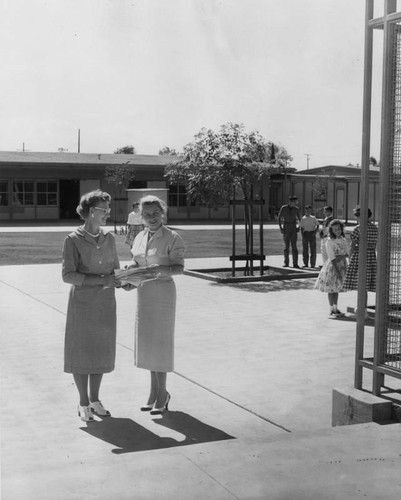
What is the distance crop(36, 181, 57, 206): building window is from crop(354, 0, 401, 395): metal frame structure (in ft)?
128

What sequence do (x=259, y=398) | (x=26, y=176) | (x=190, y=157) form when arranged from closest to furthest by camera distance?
(x=259, y=398)
(x=190, y=157)
(x=26, y=176)

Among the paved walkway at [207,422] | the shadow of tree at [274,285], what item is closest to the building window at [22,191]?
the shadow of tree at [274,285]

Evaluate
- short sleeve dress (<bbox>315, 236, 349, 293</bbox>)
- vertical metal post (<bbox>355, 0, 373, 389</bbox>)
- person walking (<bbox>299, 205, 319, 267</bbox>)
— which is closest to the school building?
person walking (<bbox>299, 205, 319, 267</bbox>)

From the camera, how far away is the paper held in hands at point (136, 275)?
20.2ft

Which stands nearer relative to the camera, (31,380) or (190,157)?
(31,380)

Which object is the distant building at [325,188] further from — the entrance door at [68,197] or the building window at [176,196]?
the entrance door at [68,197]

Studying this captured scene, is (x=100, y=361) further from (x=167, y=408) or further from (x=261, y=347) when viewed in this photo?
(x=261, y=347)

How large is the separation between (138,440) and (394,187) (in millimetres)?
2568

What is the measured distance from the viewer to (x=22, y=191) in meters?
43.4

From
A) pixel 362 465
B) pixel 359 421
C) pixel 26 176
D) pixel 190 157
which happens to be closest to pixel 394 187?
A: pixel 359 421

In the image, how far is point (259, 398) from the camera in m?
6.85

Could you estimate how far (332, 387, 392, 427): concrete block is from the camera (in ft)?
18.5

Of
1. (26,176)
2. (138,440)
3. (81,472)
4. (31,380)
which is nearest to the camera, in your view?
(81,472)

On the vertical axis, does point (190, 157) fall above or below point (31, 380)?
above
